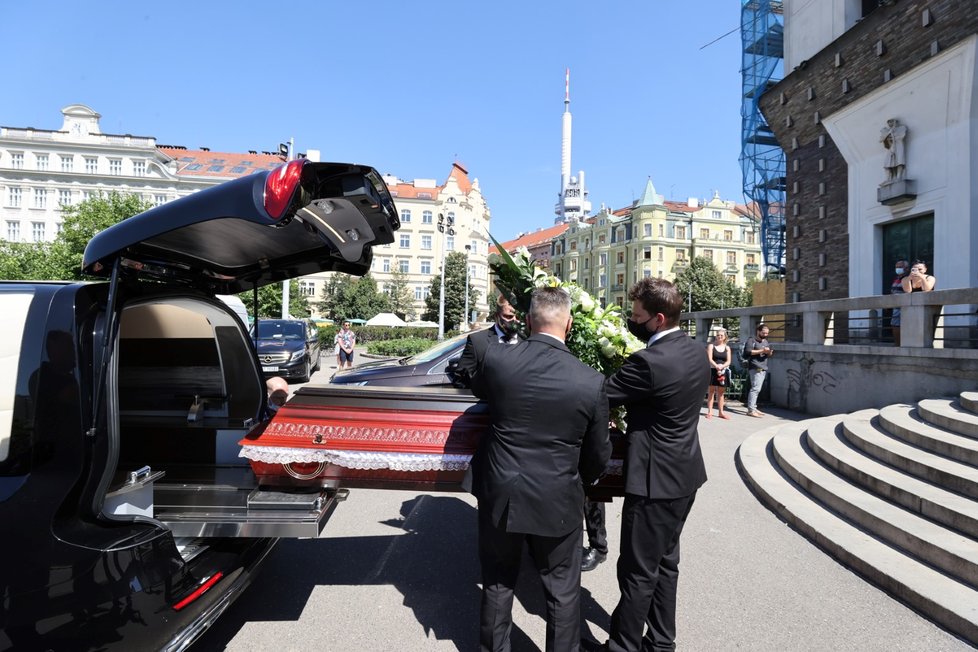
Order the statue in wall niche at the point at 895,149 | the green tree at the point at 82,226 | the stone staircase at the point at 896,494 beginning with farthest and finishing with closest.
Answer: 1. the green tree at the point at 82,226
2. the statue in wall niche at the point at 895,149
3. the stone staircase at the point at 896,494

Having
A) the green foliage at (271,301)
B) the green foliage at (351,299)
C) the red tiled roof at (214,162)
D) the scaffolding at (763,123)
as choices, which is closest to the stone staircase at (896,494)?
the scaffolding at (763,123)

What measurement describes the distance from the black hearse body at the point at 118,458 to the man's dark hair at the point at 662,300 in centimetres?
155

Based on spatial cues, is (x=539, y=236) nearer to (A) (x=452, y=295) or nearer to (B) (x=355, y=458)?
(A) (x=452, y=295)

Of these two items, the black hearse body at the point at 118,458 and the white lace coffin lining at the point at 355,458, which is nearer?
the black hearse body at the point at 118,458

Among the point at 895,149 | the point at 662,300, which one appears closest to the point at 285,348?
the point at 662,300

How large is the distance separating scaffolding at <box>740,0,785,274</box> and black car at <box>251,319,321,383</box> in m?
21.9

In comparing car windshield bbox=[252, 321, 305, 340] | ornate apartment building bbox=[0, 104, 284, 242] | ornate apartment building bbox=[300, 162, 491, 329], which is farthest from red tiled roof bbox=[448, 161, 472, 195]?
car windshield bbox=[252, 321, 305, 340]

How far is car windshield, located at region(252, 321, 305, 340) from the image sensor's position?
51.2 ft

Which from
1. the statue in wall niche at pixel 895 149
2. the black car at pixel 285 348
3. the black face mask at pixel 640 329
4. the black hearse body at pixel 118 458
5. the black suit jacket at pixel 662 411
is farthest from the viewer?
the black car at pixel 285 348

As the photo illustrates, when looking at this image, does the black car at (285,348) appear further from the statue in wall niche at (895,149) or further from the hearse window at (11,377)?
the statue in wall niche at (895,149)

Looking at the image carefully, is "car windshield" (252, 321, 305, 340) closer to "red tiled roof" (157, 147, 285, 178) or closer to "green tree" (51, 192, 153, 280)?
"green tree" (51, 192, 153, 280)

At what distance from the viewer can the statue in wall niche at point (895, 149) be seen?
13.7 meters

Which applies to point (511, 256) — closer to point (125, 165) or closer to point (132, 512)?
point (132, 512)

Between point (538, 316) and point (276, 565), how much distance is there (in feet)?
9.63
